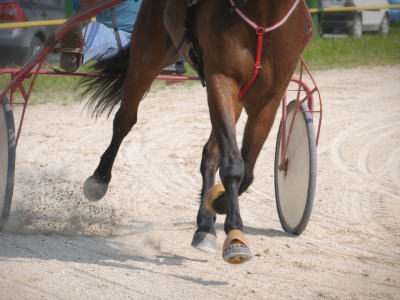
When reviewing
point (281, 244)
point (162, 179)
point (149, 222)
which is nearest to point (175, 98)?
point (162, 179)

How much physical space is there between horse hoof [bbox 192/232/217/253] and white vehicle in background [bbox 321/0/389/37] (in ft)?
28.0

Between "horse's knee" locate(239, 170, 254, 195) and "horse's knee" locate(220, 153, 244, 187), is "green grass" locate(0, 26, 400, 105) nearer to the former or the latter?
"horse's knee" locate(239, 170, 254, 195)

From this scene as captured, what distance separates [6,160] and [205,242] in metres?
1.37

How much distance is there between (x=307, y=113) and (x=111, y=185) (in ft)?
5.24

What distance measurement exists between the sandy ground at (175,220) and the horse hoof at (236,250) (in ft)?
0.65

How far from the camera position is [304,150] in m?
3.12

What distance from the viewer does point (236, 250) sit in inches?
81.3

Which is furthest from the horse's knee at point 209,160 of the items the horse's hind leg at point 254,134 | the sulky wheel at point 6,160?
the sulky wheel at point 6,160

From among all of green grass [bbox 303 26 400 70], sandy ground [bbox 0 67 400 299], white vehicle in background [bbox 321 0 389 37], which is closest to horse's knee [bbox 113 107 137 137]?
sandy ground [bbox 0 67 400 299]

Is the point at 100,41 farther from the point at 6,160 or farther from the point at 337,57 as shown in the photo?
the point at 337,57

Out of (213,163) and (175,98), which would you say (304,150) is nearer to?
(213,163)

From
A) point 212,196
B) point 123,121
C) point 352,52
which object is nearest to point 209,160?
point 212,196

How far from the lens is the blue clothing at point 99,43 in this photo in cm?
350

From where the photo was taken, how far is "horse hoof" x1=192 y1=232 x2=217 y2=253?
245 centimetres
